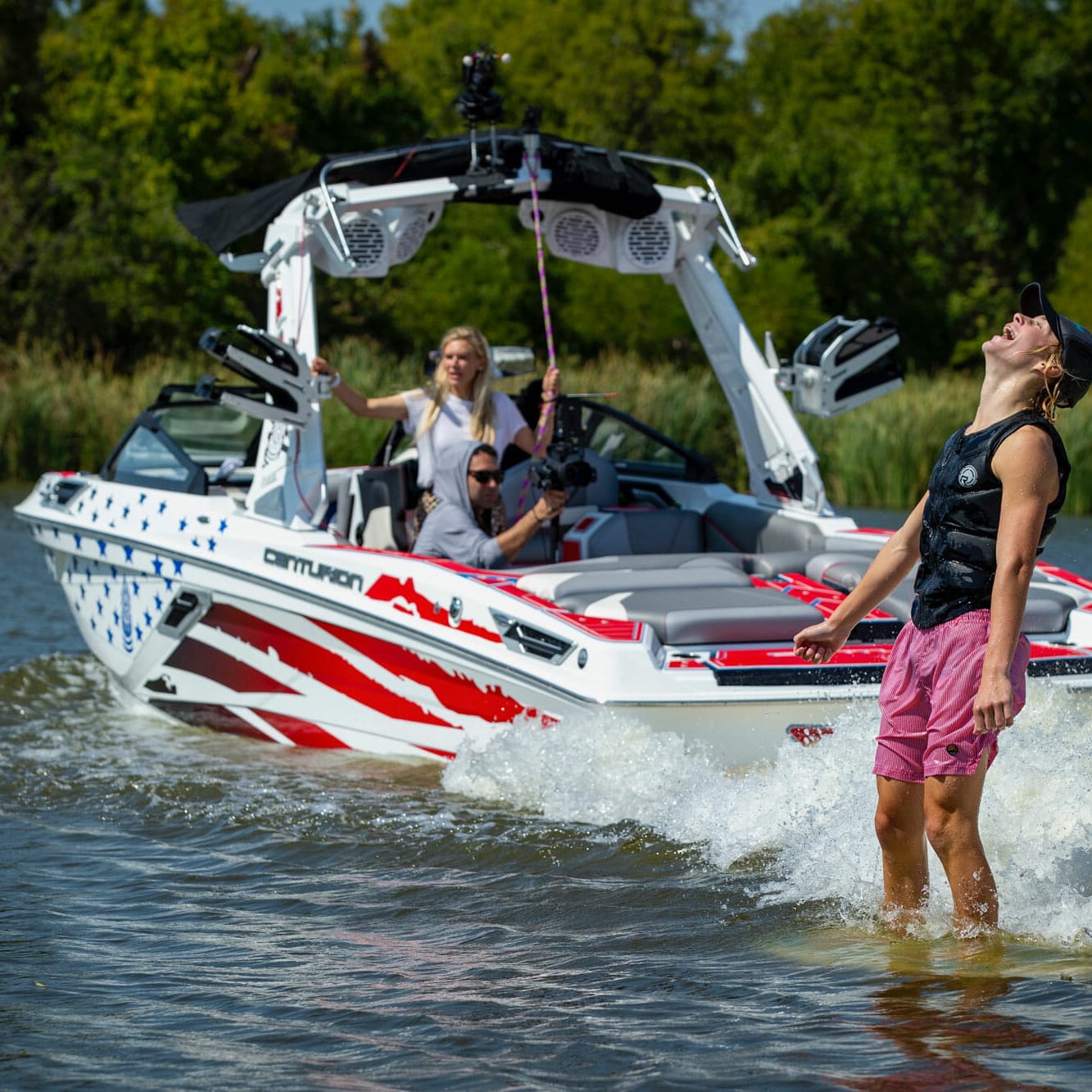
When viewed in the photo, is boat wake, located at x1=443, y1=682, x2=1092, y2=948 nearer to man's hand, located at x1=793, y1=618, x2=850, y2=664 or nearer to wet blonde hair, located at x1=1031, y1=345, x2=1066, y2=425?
man's hand, located at x1=793, y1=618, x2=850, y2=664

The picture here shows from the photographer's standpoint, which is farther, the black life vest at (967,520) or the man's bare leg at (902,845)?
the man's bare leg at (902,845)

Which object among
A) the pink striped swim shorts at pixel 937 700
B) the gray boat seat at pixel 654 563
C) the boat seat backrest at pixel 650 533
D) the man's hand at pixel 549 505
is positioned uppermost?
the man's hand at pixel 549 505

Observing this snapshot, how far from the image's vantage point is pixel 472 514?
24.1 ft

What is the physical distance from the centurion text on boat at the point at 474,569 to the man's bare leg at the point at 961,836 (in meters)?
1.59

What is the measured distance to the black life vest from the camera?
13.1 feet

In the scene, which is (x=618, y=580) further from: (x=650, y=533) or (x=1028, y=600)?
(x=1028, y=600)

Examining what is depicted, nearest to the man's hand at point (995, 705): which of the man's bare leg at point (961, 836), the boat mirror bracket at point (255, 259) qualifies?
the man's bare leg at point (961, 836)

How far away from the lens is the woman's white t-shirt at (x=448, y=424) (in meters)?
7.52

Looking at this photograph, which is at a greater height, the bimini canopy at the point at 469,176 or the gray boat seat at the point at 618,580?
the bimini canopy at the point at 469,176

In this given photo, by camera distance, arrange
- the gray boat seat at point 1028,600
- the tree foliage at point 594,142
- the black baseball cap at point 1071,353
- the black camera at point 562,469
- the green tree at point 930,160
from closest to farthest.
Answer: the black baseball cap at point 1071,353 < the gray boat seat at point 1028,600 < the black camera at point 562,469 < the tree foliage at point 594,142 < the green tree at point 930,160

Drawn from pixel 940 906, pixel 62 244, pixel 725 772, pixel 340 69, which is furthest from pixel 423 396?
pixel 340 69

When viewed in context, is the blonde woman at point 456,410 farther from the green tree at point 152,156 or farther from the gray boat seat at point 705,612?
the green tree at point 152,156

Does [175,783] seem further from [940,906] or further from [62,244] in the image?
[62,244]

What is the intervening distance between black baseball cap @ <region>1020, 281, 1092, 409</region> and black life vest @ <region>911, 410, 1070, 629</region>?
3.6 inches
